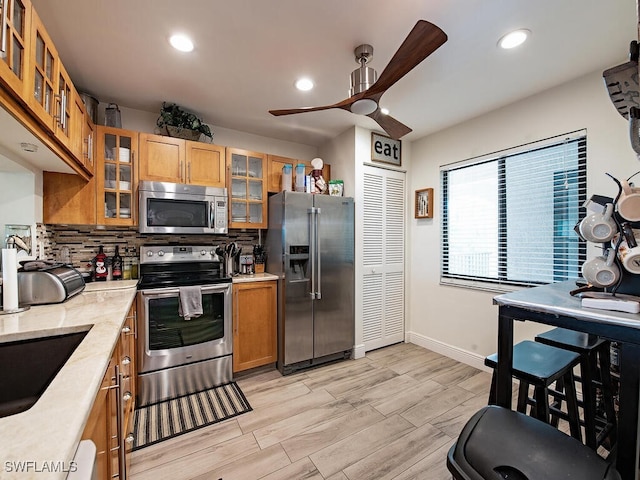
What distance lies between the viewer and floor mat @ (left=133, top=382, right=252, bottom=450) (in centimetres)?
192

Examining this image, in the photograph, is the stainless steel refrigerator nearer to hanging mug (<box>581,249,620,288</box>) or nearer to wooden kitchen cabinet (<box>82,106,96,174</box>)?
wooden kitchen cabinet (<box>82,106,96,174</box>)

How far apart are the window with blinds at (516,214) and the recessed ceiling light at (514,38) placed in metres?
0.96

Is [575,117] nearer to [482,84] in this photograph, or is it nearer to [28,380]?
[482,84]

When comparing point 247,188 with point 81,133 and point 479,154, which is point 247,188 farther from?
point 479,154

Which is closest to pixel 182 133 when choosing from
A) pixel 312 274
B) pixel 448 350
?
pixel 312 274

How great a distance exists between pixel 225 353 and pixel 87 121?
2.20 m

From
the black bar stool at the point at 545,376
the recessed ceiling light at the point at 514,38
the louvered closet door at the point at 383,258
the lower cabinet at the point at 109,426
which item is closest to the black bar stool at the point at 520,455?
the black bar stool at the point at 545,376

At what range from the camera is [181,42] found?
1825 millimetres

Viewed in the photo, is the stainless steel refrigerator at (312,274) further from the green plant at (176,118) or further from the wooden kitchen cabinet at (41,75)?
the wooden kitchen cabinet at (41,75)

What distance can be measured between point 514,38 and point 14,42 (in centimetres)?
255

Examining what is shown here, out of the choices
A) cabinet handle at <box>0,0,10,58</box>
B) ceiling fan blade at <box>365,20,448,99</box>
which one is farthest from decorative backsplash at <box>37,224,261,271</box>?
ceiling fan blade at <box>365,20,448,99</box>

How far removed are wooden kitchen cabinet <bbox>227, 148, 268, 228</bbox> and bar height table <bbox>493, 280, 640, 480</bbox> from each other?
8.14 feet

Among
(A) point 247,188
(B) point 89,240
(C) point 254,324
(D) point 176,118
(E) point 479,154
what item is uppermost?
(D) point 176,118

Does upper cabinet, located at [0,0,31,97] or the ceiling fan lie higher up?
the ceiling fan
